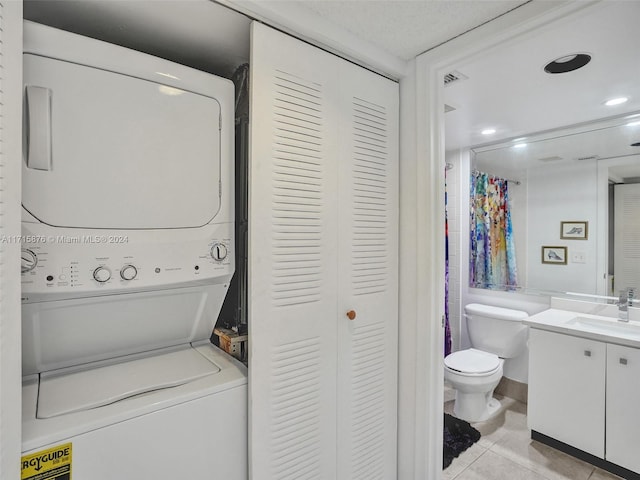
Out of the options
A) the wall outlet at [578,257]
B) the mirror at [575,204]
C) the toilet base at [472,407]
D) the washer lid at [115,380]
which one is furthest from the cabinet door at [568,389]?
the washer lid at [115,380]

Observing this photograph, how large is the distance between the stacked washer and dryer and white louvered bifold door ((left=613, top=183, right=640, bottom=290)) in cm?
263

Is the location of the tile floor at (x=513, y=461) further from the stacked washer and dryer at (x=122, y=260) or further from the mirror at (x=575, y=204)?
the stacked washer and dryer at (x=122, y=260)

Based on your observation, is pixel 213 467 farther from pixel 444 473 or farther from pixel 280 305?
pixel 444 473

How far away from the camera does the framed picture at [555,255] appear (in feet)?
8.67

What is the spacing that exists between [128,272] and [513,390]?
125 inches

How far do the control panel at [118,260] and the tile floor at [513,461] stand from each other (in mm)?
1890

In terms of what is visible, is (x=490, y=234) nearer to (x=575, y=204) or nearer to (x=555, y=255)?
(x=555, y=255)

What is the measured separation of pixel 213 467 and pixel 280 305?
0.60 metres

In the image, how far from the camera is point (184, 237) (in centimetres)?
121

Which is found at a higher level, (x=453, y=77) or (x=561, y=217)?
(x=453, y=77)

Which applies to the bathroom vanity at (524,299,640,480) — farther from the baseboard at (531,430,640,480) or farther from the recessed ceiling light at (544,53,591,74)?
the recessed ceiling light at (544,53,591,74)

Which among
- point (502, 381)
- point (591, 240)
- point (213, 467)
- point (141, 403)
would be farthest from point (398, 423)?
point (591, 240)

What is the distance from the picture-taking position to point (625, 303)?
7.11 feet

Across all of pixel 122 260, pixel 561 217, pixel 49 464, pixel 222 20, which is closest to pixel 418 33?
pixel 222 20
